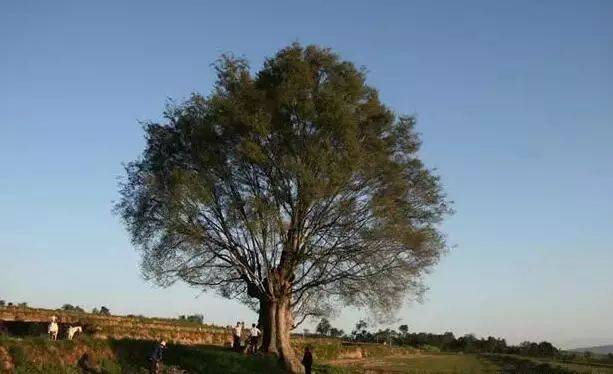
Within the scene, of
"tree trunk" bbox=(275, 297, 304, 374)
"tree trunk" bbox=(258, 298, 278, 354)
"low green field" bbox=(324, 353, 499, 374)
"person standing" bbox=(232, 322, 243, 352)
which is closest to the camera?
"tree trunk" bbox=(275, 297, 304, 374)

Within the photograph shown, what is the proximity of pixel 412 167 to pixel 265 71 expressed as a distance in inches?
394

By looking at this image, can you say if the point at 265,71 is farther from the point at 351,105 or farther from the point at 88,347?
the point at 88,347

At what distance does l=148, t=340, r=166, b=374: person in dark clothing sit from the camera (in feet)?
91.1

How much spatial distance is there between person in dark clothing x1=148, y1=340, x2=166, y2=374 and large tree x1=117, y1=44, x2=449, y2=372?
24.5ft

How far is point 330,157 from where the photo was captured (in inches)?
1382

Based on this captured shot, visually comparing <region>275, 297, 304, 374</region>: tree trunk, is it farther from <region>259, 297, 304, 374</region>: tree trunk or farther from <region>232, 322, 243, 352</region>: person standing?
<region>232, 322, 243, 352</region>: person standing

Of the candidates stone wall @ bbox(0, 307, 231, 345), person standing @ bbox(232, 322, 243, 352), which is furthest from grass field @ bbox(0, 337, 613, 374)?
stone wall @ bbox(0, 307, 231, 345)

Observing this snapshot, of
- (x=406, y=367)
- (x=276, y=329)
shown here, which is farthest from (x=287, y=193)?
(x=406, y=367)

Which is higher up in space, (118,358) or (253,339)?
(253,339)

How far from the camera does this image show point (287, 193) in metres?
35.7

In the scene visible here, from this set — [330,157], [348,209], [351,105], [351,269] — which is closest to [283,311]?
[351,269]

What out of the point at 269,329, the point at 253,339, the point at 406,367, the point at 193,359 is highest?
the point at 269,329

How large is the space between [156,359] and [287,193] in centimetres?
1161

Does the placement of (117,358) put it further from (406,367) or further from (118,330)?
(406,367)
